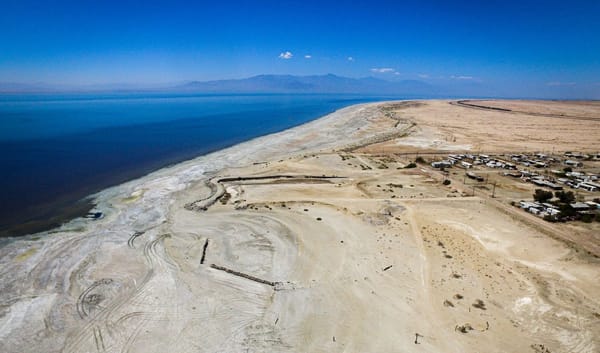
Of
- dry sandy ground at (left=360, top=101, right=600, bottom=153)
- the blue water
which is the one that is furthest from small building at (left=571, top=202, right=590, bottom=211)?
the blue water

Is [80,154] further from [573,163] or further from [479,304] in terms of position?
[573,163]

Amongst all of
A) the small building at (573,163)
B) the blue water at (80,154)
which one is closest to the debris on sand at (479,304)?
the blue water at (80,154)

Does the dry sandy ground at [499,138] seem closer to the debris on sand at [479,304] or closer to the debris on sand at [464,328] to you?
the debris on sand at [479,304]

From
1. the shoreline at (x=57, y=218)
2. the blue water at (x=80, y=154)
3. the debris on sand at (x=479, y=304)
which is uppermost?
the blue water at (x=80, y=154)

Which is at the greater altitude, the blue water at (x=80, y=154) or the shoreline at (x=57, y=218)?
the blue water at (x=80, y=154)

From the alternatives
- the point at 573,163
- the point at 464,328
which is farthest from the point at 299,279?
the point at 573,163

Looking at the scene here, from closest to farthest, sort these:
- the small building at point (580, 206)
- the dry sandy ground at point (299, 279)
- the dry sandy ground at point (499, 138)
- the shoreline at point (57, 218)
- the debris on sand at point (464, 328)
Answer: the dry sandy ground at point (299, 279) → the debris on sand at point (464, 328) → the shoreline at point (57, 218) → the small building at point (580, 206) → the dry sandy ground at point (499, 138)

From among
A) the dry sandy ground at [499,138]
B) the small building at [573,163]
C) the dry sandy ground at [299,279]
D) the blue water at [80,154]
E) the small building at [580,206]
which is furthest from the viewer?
the dry sandy ground at [499,138]

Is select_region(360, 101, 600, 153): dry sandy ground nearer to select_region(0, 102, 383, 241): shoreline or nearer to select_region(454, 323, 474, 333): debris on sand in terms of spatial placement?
select_region(0, 102, 383, 241): shoreline

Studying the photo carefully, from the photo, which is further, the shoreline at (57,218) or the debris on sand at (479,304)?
the shoreline at (57,218)
